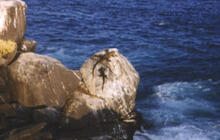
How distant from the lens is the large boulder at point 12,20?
15.0 m

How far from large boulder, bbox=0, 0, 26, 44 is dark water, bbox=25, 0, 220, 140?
23.0 ft

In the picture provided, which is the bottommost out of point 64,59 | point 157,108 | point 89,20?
point 157,108

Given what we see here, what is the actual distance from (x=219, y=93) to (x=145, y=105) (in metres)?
5.21

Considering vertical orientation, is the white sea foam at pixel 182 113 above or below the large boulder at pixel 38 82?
below

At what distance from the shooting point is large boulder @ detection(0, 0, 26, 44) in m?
15.0

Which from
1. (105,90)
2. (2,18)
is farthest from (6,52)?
(105,90)

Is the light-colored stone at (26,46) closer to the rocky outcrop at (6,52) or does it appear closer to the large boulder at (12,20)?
the large boulder at (12,20)

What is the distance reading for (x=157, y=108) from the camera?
53.8 ft

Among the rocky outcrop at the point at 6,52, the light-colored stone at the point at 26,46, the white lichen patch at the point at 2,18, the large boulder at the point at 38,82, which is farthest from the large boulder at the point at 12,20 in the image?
the large boulder at the point at 38,82

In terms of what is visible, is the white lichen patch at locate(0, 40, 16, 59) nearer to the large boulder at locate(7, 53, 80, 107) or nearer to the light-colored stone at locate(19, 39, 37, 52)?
the large boulder at locate(7, 53, 80, 107)

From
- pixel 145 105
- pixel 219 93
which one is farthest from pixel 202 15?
pixel 145 105

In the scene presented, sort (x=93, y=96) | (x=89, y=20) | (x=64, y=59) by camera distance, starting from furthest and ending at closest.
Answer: (x=89, y=20) → (x=64, y=59) → (x=93, y=96)

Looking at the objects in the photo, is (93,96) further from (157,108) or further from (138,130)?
(157,108)

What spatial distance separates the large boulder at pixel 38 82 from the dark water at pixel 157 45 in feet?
13.3
